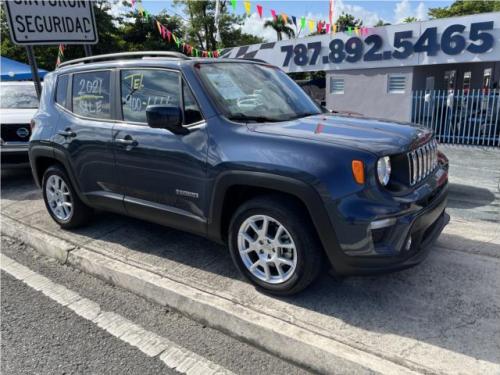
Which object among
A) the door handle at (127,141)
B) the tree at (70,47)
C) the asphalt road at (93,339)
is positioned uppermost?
the tree at (70,47)

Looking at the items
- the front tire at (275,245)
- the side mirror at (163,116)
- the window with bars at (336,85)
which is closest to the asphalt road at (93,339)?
the front tire at (275,245)

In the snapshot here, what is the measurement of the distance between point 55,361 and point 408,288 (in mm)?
2476

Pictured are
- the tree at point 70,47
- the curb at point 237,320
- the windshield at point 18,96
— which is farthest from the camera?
the tree at point 70,47

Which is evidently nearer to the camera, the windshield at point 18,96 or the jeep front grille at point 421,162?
the jeep front grille at point 421,162

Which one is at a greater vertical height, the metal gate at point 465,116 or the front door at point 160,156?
the front door at point 160,156

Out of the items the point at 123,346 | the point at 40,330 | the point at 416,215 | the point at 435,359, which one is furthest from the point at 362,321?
the point at 40,330

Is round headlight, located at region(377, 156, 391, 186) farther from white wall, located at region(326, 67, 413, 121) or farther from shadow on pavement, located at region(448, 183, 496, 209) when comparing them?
white wall, located at region(326, 67, 413, 121)

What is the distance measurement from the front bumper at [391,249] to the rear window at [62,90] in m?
3.37

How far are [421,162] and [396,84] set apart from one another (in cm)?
1169

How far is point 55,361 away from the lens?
2.68m

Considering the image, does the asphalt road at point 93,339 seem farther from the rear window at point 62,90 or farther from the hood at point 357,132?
the rear window at point 62,90

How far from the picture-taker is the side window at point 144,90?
11.3 ft

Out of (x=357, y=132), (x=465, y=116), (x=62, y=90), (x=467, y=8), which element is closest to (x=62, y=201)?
(x=62, y=90)

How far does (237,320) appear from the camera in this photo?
111 inches
